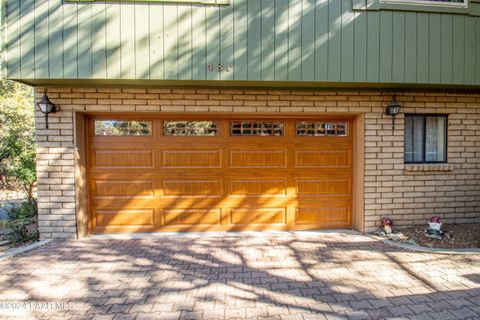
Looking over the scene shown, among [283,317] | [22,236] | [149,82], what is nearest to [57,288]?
[22,236]

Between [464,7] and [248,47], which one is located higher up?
[464,7]

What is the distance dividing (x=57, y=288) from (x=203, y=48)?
3498mm

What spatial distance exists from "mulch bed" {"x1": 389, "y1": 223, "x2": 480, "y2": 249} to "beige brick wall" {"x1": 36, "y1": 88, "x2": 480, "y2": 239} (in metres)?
0.18

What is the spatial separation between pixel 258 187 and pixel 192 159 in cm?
129

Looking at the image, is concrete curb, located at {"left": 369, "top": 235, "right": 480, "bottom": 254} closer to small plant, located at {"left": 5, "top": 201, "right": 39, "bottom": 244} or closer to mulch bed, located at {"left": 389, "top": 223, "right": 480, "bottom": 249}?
mulch bed, located at {"left": 389, "top": 223, "right": 480, "bottom": 249}

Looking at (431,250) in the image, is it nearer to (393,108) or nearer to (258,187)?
(393,108)

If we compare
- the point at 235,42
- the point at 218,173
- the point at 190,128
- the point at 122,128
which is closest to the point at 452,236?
the point at 218,173

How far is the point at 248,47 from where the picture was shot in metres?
3.96

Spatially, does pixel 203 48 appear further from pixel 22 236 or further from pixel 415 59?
pixel 22 236

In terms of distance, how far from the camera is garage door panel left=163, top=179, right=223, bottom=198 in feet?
15.8

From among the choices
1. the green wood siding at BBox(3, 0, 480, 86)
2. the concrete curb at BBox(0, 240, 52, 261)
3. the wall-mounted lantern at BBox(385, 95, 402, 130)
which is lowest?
the concrete curb at BBox(0, 240, 52, 261)

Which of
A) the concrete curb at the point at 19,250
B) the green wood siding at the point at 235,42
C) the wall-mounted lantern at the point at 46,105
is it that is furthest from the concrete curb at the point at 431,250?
the wall-mounted lantern at the point at 46,105

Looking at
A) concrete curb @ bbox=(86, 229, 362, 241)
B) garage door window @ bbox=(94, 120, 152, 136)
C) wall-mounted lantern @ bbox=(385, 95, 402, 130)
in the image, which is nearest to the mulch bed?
concrete curb @ bbox=(86, 229, 362, 241)

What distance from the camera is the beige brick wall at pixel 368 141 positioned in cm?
439
